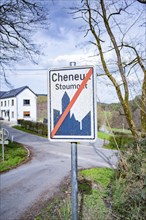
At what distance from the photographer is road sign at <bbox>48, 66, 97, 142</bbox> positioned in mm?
1851

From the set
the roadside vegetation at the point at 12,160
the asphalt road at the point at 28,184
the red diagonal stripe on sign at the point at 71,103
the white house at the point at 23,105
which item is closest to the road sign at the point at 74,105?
the red diagonal stripe on sign at the point at 71,103

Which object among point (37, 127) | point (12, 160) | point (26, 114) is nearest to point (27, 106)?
point (26, 114)

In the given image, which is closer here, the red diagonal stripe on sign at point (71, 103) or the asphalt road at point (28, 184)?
the red diagonal stripe on sign at point (71, 103)

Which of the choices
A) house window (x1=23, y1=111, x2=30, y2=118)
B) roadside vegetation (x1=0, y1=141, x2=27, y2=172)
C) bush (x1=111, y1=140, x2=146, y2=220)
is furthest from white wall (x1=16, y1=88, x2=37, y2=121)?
bush (x1=111, y1=140, x2=146, y2=220)

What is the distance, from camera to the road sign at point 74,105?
6.07 ft

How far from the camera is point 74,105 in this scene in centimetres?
188

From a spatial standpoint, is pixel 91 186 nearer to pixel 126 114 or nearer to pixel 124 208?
pixel 126 114

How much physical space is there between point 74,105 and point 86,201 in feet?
14.5

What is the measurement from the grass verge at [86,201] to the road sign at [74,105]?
82.8 inches

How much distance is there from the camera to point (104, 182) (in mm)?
8016

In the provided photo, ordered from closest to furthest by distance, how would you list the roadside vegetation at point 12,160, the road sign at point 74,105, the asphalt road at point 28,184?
the road sign at point 74,105, the asphalt road at point 28,184, the roadside vegetation at point 12,160

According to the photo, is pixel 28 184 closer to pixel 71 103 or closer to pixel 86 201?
pixel 86 201

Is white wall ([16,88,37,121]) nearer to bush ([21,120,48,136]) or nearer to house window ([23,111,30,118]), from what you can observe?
house window ([23,111,30,118])

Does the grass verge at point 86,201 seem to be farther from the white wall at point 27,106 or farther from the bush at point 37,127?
the white wall at point 27,106
